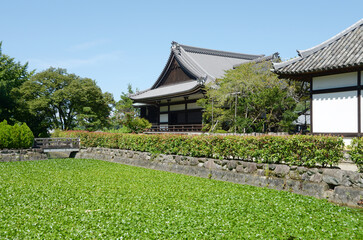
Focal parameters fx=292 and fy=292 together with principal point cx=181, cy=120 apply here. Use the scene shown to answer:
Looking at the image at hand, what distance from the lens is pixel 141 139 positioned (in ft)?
55.8

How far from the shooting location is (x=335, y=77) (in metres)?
12.8

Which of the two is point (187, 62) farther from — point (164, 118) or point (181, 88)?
point (164, 118)

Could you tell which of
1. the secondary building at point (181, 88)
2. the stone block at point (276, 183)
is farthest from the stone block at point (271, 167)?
the secondary building at point (181, 88)

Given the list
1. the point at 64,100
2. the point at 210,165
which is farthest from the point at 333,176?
the point at 64,100

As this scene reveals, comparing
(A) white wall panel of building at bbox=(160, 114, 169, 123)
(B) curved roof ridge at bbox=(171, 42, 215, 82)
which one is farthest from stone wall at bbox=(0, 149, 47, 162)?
(B) curved roof ridge at bbox=(171, 42, 215, 82)

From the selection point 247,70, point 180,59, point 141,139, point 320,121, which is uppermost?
point 180,59

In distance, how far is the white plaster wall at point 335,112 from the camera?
12.2 m

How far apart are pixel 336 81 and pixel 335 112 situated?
1.35 meters

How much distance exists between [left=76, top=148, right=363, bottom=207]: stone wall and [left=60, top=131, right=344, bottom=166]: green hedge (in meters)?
0.28

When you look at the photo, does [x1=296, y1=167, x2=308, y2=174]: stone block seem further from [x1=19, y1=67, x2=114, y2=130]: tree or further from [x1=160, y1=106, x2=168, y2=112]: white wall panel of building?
[x1=19, y1=67, x2=114, y2=130]: tree

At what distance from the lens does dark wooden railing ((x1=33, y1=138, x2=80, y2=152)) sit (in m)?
22.2

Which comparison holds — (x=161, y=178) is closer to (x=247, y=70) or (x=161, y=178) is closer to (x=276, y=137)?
(x=276, y=137)

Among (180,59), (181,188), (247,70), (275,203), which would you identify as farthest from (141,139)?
(180,59)

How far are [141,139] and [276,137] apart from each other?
9.02 metres
